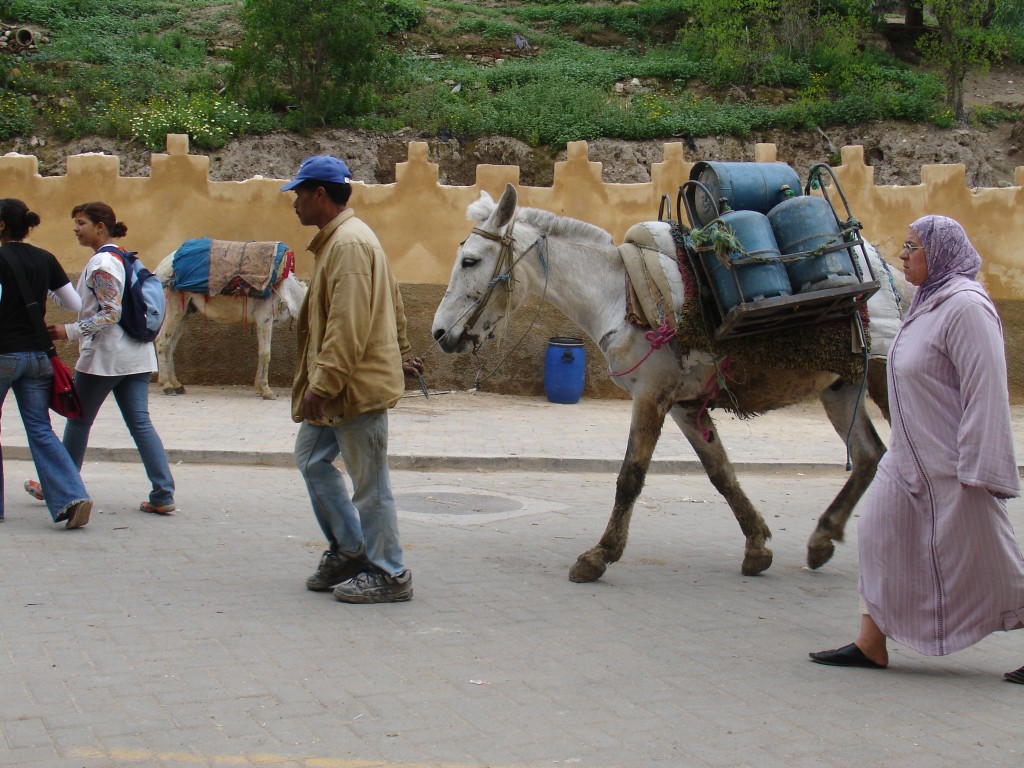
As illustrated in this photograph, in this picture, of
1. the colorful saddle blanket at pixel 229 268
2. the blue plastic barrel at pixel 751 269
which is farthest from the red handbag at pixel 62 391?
the colorful saddle blanket at pixel 229 268

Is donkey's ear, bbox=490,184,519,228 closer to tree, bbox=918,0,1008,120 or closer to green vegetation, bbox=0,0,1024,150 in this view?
green vegetation, bbox=0,0,1024,150

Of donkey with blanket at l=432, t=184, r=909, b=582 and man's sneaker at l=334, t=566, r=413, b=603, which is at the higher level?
donkey with blanket at l=432, t=184, r=909, b=582

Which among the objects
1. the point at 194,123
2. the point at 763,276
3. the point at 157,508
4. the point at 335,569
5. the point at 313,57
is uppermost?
the point at 313,57

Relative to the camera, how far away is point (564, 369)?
13.9m

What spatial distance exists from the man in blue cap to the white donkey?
8062 millimetres

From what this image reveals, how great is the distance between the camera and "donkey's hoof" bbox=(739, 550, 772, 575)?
20.7 feet

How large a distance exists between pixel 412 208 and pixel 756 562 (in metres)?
8.99

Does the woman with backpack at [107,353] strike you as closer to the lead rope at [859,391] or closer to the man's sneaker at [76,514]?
the man's sneaker at [76,514]

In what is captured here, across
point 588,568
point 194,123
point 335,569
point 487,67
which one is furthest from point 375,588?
point 487,67

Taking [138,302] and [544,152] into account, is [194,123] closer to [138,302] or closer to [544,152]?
[544,152]

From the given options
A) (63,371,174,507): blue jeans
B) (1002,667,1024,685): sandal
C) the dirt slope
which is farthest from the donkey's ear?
the dirt slope

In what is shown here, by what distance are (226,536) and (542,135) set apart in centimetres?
1585

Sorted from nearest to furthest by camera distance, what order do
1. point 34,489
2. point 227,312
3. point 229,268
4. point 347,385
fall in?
point 347,385
point 34,489
point 229,268
point 227,312

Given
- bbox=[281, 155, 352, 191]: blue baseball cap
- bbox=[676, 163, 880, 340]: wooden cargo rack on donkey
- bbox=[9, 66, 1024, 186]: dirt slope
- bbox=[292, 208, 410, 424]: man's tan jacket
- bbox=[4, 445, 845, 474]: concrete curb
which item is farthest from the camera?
bbox=[9, 66, 1024, 186]: dirt slope
